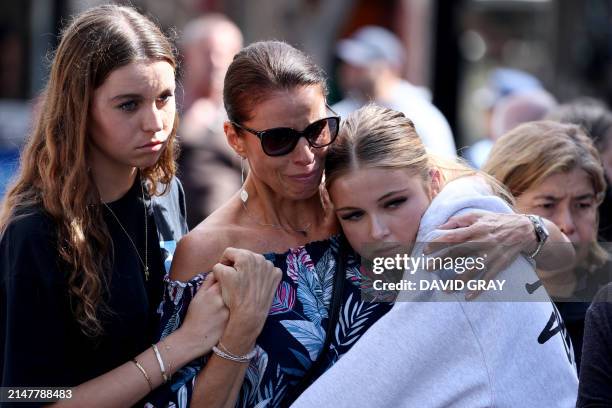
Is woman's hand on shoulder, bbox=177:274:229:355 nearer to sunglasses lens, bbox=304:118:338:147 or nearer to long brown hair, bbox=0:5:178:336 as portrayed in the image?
long brown hair, bbox=0:5:178:336

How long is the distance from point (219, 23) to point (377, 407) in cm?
422

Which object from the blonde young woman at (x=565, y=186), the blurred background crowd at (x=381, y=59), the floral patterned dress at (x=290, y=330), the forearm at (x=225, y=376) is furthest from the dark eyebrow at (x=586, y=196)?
the forearm at (x=225, y=376)

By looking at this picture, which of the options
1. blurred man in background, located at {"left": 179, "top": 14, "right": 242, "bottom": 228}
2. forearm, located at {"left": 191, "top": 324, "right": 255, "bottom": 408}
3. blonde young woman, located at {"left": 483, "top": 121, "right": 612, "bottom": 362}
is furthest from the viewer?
blurred man in background, located at {"left": 179, "top": 14, "right": 242, "bottom": 228}

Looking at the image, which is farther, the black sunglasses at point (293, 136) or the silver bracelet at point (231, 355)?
the black sunglasses at point (293, 136)

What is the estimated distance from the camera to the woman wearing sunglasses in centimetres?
253

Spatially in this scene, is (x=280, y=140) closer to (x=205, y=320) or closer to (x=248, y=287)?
(x=248, y=287)

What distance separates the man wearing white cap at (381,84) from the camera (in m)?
6.25

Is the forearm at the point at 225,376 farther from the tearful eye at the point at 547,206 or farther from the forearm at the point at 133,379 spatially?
the tearful eye at the point at 547,206

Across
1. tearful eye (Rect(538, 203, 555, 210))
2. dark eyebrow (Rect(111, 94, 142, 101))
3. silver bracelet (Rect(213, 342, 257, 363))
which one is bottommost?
silver bracelet (Rect(213, 342, 257, 363))

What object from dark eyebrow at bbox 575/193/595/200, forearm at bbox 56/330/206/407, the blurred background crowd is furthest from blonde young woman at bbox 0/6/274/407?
dark eyebrow at bbox 575/193/595/200

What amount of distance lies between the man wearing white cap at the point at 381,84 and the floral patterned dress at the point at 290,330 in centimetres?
359

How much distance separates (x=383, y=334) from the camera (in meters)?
2.30

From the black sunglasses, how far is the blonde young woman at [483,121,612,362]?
0.69 m

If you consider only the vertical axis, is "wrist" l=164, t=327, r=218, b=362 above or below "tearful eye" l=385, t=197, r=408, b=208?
below
